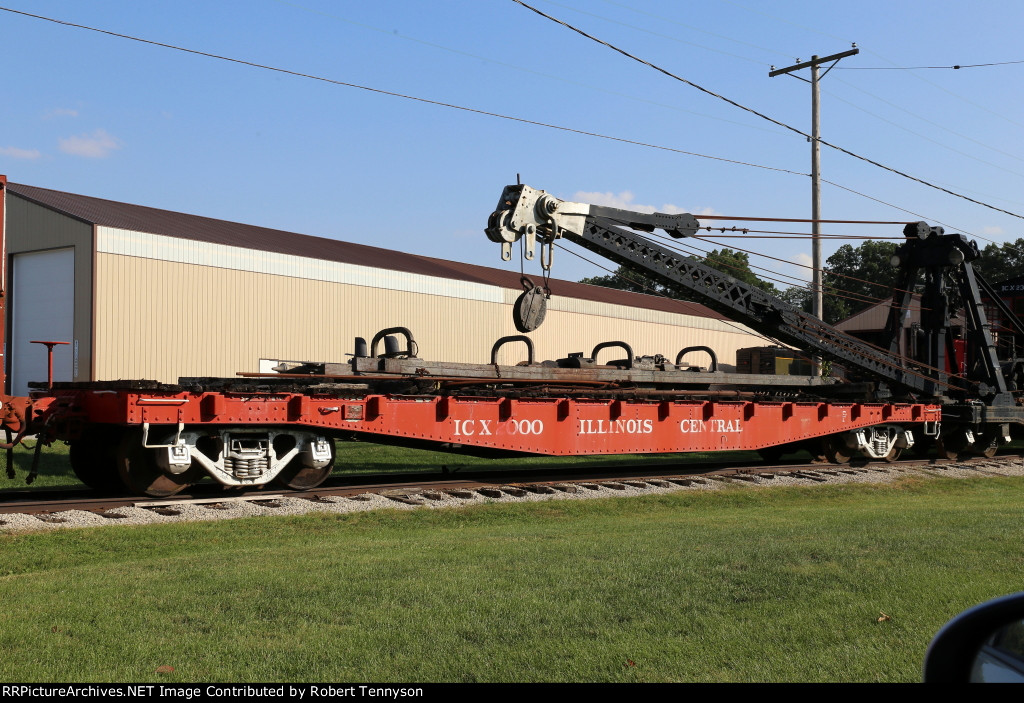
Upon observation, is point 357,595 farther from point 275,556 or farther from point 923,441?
point 923,441

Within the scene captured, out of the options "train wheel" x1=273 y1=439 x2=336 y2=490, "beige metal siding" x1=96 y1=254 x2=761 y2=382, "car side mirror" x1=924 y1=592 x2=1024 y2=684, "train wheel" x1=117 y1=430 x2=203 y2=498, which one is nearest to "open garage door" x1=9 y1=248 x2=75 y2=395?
"beige metal siding" x1=96 y1=254 x2=761 y2=382

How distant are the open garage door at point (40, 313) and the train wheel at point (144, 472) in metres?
15.7

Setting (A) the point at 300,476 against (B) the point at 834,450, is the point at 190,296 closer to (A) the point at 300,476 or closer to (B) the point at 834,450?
(A) the point at 300,476

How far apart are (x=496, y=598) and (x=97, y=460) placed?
309 inches

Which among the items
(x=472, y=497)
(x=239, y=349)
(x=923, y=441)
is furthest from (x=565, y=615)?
(x=239, y=349)

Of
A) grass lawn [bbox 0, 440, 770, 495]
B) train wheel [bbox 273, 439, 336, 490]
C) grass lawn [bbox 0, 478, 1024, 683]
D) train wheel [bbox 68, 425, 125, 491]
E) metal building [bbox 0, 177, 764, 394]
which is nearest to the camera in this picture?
grass lawn [bbox 0, 478, 1024, 683]

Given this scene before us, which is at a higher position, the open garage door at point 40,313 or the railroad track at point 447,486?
the open garage door at point 40,313

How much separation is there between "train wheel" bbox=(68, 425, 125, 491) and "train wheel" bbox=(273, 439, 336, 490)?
1.97 metres

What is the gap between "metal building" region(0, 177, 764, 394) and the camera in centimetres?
2469

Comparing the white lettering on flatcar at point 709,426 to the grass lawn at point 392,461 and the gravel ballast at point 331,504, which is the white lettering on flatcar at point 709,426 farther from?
the grass lawn at point 392,461

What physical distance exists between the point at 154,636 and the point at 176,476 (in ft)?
21.5

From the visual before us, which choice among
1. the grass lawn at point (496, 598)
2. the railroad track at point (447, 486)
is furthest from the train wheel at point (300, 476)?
the grass lawn at point (496, 598)

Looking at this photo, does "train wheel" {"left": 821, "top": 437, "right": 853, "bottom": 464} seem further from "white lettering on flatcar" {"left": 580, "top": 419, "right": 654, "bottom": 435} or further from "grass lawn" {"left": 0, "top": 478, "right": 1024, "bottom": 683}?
"grass lawn" {"left": 0, "top": 478, "right": 1024, "bottom": 683}

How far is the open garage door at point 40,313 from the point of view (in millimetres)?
25344
